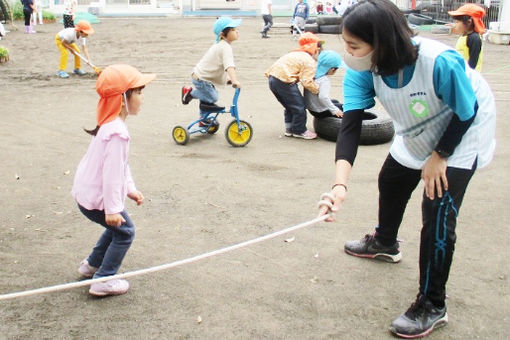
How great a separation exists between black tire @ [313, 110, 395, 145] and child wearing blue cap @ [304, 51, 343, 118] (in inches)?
4.0

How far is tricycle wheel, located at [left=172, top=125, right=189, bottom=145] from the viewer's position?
7014 millimetres

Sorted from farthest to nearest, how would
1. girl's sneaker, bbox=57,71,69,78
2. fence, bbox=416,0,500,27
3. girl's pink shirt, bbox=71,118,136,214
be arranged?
1. fence, bbox=416,0,500,27
2. girl's sneaker, bbox=57,71,69,78
3. girl's pink shirt, bbox=71,118,136,214

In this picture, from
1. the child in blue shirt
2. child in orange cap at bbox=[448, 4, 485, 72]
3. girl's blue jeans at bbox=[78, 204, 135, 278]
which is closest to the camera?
girl's blue jeans at bbox=[78, 204, 135, 278]

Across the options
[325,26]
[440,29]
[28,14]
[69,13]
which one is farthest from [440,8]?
[28,14]

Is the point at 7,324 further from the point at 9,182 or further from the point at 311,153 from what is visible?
the point at 311,153

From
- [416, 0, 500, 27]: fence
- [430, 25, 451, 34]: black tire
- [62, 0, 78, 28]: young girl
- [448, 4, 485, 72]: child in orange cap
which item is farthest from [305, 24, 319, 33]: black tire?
[448, 4, 485, 72]: child in orange cap

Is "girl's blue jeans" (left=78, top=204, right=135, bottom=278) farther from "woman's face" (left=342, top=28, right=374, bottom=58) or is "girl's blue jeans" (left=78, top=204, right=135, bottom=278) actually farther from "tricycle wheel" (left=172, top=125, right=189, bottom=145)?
"tricycle wheel" (left=172, top=125, right=189, bottom=145)

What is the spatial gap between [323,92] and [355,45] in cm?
466

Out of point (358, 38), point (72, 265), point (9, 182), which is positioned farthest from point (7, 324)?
point (9, 182)

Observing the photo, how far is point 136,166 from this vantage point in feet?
20.2

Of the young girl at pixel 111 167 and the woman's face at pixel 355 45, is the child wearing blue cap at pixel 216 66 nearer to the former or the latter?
the young girl at pixel 111 167

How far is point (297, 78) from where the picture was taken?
23.7 ft

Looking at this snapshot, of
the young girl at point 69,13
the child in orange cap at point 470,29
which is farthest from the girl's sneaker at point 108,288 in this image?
the young girl at point 69,13

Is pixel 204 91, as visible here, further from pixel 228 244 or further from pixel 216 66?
pixel 228 244
